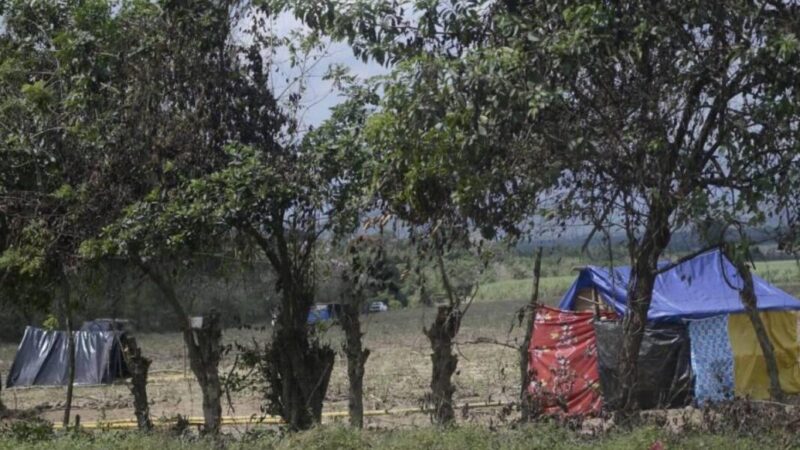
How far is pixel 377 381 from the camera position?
22188mm

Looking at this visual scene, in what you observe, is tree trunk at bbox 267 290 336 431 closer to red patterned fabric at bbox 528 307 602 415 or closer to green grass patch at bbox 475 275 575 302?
red patterned fabric at bbox 528 307 602 415

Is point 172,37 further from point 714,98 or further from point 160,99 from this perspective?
point 714,98

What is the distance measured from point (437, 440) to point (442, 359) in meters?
1.53

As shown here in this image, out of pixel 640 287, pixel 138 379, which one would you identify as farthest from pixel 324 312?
pixel 640 287

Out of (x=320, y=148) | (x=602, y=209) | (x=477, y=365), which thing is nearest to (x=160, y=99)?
(x=320, y=148)

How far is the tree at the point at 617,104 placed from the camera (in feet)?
24.3

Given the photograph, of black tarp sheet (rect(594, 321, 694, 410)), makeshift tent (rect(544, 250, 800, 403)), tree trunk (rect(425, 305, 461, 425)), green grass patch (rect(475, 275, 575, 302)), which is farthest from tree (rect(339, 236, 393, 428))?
green grass patch (rect(475, 275, 575, 302))

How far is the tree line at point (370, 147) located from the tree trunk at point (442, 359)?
0.02 meters

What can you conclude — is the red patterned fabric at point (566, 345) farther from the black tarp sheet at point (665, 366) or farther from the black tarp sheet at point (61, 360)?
the black tarp sheet at point (61, 360)

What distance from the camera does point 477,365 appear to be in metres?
25.1

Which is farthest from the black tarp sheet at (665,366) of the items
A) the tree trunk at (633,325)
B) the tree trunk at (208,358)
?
the tree trunk at (633,325)

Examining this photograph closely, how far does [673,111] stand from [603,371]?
7131mm

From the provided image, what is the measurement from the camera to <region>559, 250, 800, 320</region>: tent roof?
16969 mm

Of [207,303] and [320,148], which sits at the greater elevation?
[320,148]
